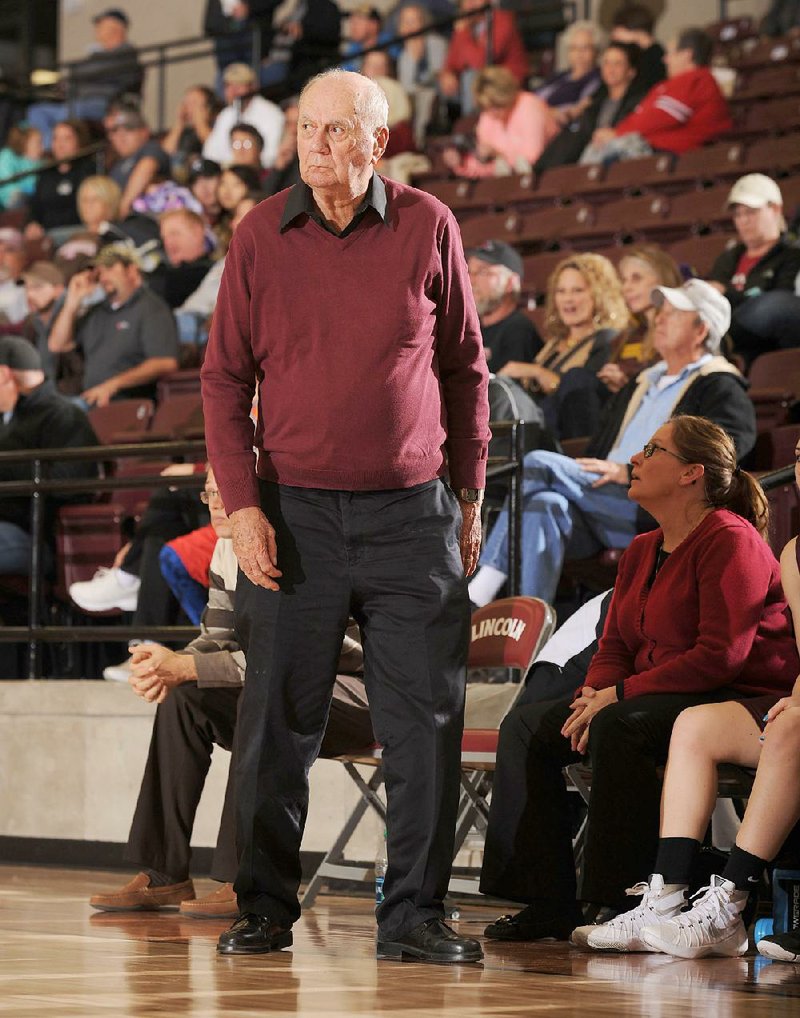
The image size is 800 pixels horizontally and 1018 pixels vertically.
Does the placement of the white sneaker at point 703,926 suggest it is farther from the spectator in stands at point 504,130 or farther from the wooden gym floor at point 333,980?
the spectator in stands at point 504,130

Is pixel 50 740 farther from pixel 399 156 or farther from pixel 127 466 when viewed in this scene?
pixel 399 156

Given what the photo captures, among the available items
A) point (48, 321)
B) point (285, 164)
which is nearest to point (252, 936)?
point (48, 321)

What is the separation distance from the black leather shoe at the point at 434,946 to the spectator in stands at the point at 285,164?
7.84 metres

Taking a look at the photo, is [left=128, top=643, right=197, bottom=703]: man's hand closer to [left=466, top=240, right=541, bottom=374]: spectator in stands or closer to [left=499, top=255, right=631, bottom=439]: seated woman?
[left=499, top=255, right=631, bottom=439]: seated woman

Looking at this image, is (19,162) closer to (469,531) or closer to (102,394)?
(102,394)

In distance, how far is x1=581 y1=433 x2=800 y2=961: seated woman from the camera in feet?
11.9

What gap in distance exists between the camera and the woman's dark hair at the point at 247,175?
10.8 m

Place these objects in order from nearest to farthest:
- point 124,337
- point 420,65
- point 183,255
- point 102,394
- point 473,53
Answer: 1. point 102,394
2. point 124,337
3. point 183,255
4. point 473,53
5. point 420,65

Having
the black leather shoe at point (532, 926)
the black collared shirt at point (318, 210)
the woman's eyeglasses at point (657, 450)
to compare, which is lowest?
the black leather shoe at point (532, 926)

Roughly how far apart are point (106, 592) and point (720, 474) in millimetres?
2721

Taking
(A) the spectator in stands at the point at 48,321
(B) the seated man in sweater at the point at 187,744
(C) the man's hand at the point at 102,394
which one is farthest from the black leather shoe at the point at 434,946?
(A) the spectator in stands at the point at 48,321

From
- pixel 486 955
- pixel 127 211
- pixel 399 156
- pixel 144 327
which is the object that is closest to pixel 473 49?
pixel 399 156

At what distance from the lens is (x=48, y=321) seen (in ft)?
32.3

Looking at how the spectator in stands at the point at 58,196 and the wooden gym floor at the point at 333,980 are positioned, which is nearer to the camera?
the wooden gym floor at the point at 333,980
